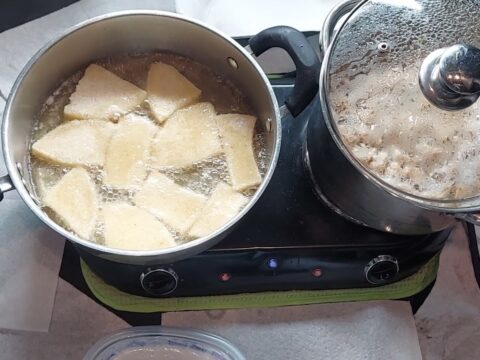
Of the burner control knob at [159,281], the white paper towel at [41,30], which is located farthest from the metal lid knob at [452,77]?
the white paper towel at [41,30]

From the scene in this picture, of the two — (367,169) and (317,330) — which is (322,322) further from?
(367,169)

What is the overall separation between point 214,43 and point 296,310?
33 cm

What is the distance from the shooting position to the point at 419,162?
23.1 inches

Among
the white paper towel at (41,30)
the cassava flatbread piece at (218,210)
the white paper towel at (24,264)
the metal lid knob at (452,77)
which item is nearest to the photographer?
the metal lid knob at (452,77)

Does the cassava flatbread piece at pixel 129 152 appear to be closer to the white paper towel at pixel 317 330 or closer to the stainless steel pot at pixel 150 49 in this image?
the stainless steel pot at pixel 150 49

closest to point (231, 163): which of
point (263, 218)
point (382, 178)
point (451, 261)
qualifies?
point (263, 218)

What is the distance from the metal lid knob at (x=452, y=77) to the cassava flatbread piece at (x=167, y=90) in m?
0.26

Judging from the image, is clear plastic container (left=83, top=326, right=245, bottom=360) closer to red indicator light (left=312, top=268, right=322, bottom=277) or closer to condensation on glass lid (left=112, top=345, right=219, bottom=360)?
condensation on glass lid (left=112, top=345, right=219, bottom=360)

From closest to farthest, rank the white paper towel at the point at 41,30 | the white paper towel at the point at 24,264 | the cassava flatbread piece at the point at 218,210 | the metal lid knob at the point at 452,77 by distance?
the metal lid knob at the point at 452,77
the cassava flatbread piece at the point at 218,210
the white paper towel at the point at 24,264
the white paper towel at the point at 41,30

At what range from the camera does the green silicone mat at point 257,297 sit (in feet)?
2.40

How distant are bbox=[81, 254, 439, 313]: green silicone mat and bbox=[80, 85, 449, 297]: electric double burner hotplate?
22 millimetres

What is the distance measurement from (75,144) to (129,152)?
0.06 meters

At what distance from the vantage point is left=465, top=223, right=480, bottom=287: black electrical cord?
0.81m

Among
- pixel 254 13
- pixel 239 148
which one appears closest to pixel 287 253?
pixel 239 148
